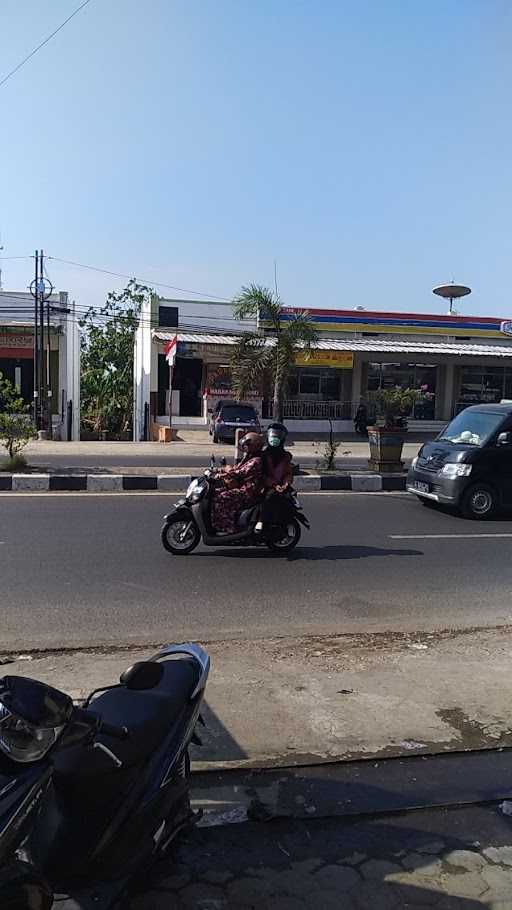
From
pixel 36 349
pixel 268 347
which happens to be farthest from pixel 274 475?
pixel 36 349

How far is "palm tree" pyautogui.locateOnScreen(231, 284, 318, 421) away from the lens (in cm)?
1766

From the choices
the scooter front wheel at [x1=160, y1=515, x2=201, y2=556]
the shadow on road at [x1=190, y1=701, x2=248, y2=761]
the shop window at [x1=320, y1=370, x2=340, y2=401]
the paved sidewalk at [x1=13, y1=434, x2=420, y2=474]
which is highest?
the shop window at [x1=320, y1=370, x2=340, y2=401]

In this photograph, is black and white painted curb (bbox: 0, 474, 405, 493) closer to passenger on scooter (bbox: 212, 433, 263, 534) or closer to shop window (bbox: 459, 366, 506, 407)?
passenger on scooter (bbox: 212, 433, 263, 534)

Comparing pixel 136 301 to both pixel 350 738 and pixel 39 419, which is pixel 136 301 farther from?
pixel 350 738

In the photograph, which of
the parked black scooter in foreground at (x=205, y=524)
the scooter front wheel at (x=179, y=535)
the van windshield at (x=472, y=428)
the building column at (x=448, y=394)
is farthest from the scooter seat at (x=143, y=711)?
the building column at (x=448, y=394)

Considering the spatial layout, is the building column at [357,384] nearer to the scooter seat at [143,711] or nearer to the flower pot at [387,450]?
the flower pot at [387,450]

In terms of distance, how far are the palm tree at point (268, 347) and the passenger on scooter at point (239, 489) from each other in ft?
32.6

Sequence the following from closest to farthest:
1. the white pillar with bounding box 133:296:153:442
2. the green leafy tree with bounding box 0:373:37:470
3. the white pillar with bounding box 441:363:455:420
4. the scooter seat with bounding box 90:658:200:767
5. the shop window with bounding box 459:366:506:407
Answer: the scooter seat with bounding box 90:658:200:767 → the green leafy tree with bounding box 0:373:37:470 → the white pillar with bounding box 133:296:153:442 → the white pillar with bounding box 441:363:455:420 → the shop window with bounding box 459:366:506:407

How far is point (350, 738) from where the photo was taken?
12.3 ft

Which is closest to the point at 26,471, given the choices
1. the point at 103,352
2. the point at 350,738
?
the point at 350,738

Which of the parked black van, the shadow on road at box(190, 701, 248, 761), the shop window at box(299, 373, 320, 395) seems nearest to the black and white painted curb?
the parked black van

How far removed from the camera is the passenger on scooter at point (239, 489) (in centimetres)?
791

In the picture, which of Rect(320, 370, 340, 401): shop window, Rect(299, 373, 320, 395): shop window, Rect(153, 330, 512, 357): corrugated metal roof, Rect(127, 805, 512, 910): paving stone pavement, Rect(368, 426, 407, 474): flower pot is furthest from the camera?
Rect(320, 370, 340, 401): shop window

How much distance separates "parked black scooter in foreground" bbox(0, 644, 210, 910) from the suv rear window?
69.3 feet
